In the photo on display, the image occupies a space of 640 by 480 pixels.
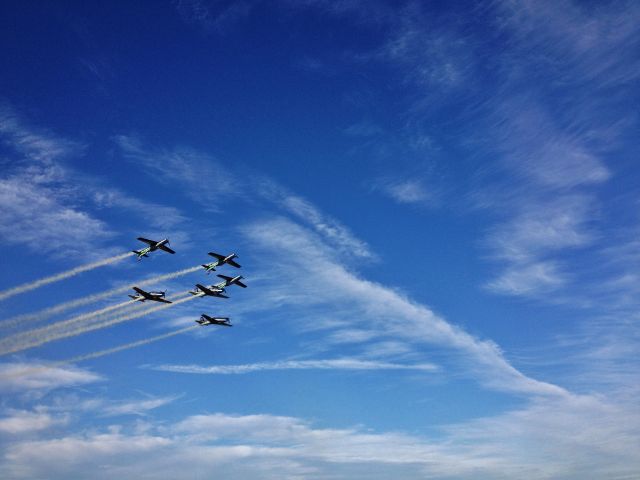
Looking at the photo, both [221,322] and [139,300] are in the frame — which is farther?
[221,322]

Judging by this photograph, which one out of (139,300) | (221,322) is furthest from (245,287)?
(139,300)

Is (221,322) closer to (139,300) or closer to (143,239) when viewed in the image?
(139,300)

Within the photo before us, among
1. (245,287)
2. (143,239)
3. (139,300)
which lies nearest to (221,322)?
(245,287)

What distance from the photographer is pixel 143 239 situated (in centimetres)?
14525

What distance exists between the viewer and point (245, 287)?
168125 millimetres

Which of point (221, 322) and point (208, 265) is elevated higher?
point (208, 265)

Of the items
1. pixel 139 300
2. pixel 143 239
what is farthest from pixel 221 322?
pixel 143 239

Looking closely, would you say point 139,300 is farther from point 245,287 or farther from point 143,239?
point 245,287

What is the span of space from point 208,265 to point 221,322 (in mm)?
22090

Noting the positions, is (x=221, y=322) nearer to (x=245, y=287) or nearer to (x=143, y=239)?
(x=245, y=287)

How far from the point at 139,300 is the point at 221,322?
2934cm

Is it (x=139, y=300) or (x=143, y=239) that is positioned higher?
(x=143, y=239)

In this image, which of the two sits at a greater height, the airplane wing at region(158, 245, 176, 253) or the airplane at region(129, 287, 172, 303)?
the airplane wing at region(158, 245, 176, 253)

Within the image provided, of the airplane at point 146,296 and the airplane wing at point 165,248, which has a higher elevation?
the airplane wing at point 165,248
